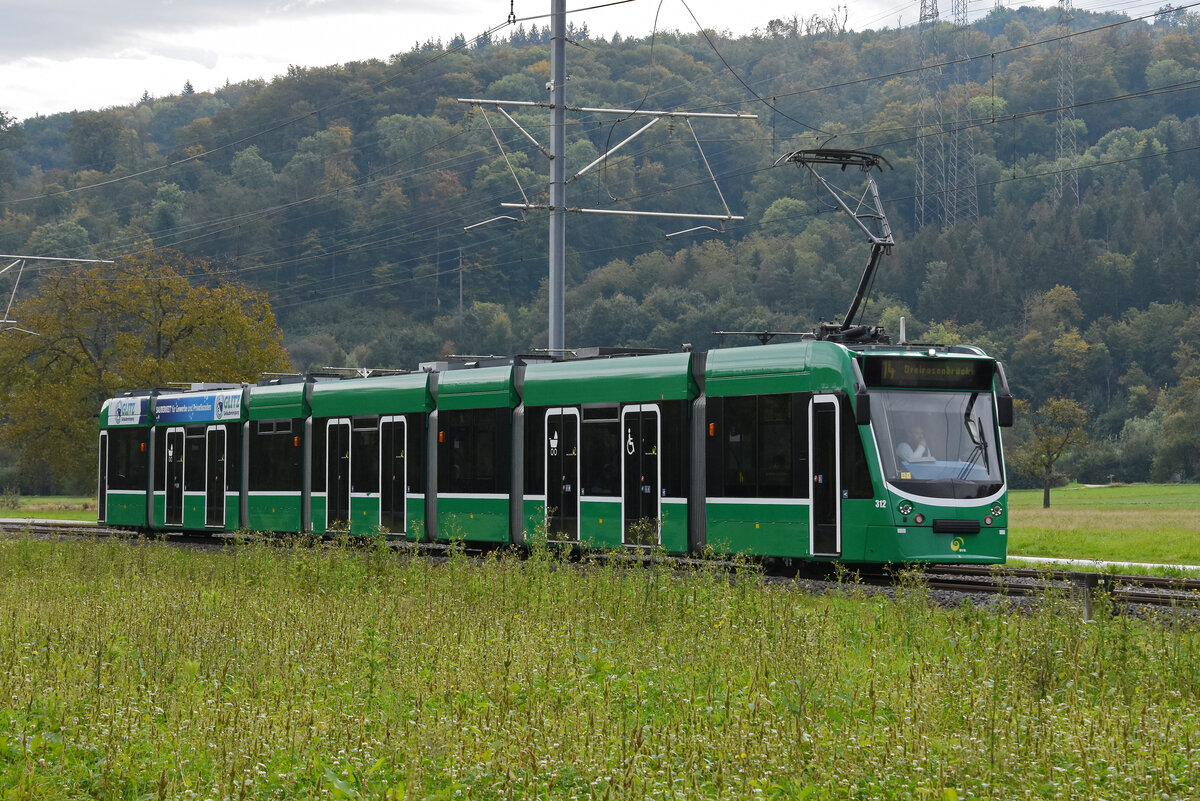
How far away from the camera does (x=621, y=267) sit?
370 feet

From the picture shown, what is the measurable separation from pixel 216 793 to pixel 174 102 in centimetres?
16276

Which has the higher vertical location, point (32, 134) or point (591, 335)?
point (32, 134)

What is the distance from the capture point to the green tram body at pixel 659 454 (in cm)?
1791

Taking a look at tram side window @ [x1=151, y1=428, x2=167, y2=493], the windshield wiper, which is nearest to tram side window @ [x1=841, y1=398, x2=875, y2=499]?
the windshield wiper

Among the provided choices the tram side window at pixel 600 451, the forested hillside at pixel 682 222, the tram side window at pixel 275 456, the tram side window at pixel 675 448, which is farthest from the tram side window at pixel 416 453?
the forested hillside at pixel 682 222

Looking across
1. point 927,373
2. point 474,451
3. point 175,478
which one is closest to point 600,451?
point 474,451

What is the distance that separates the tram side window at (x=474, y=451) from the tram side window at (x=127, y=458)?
11.1 metres

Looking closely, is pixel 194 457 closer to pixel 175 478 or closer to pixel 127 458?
pixel 175 478

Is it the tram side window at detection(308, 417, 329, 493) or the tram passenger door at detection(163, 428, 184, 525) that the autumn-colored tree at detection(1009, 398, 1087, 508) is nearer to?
the tram passenger door at detection(163, 428, 184, 525)

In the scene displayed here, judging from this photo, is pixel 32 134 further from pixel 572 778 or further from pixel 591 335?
pixel 572 778

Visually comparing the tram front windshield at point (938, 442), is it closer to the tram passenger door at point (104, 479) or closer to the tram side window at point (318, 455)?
the tram side window at point (318, 455)

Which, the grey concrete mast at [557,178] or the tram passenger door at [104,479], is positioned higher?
the grey concrete mast at [557,178]

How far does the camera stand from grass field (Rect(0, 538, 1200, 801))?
767cm

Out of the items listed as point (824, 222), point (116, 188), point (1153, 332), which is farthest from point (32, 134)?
point (1153, 332)
